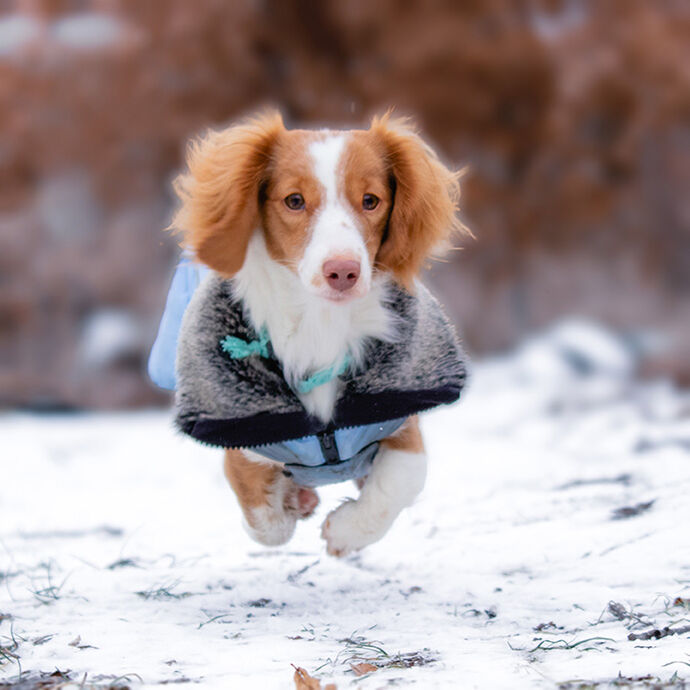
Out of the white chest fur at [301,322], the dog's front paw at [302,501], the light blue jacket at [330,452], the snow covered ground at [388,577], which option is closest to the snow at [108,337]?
the snow covered ground at [388,577]

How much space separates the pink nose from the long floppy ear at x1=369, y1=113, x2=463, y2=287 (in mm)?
314

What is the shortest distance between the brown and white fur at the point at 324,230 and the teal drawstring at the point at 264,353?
17 mm

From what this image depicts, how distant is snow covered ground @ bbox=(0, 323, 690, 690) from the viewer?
5.93 feet

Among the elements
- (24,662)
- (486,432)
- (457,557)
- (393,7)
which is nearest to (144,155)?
(393,7)

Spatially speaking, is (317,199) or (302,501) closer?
(317,199)

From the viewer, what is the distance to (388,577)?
277cm

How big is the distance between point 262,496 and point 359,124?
24.1 feet

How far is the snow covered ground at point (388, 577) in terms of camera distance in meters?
1.81

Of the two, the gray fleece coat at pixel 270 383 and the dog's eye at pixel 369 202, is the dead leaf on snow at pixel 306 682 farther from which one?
the dog's eye at pixel 369 202

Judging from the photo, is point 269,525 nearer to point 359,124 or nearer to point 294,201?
point 294,201

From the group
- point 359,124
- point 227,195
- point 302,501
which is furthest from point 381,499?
point 359,124

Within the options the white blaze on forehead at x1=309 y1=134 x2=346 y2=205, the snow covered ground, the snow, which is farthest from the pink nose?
the snow

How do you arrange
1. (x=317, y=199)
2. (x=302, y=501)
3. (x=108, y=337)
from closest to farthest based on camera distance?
(x=317, y=199) < (x=302, y=501) < (x=108, y=337)

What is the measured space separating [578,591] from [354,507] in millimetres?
673
